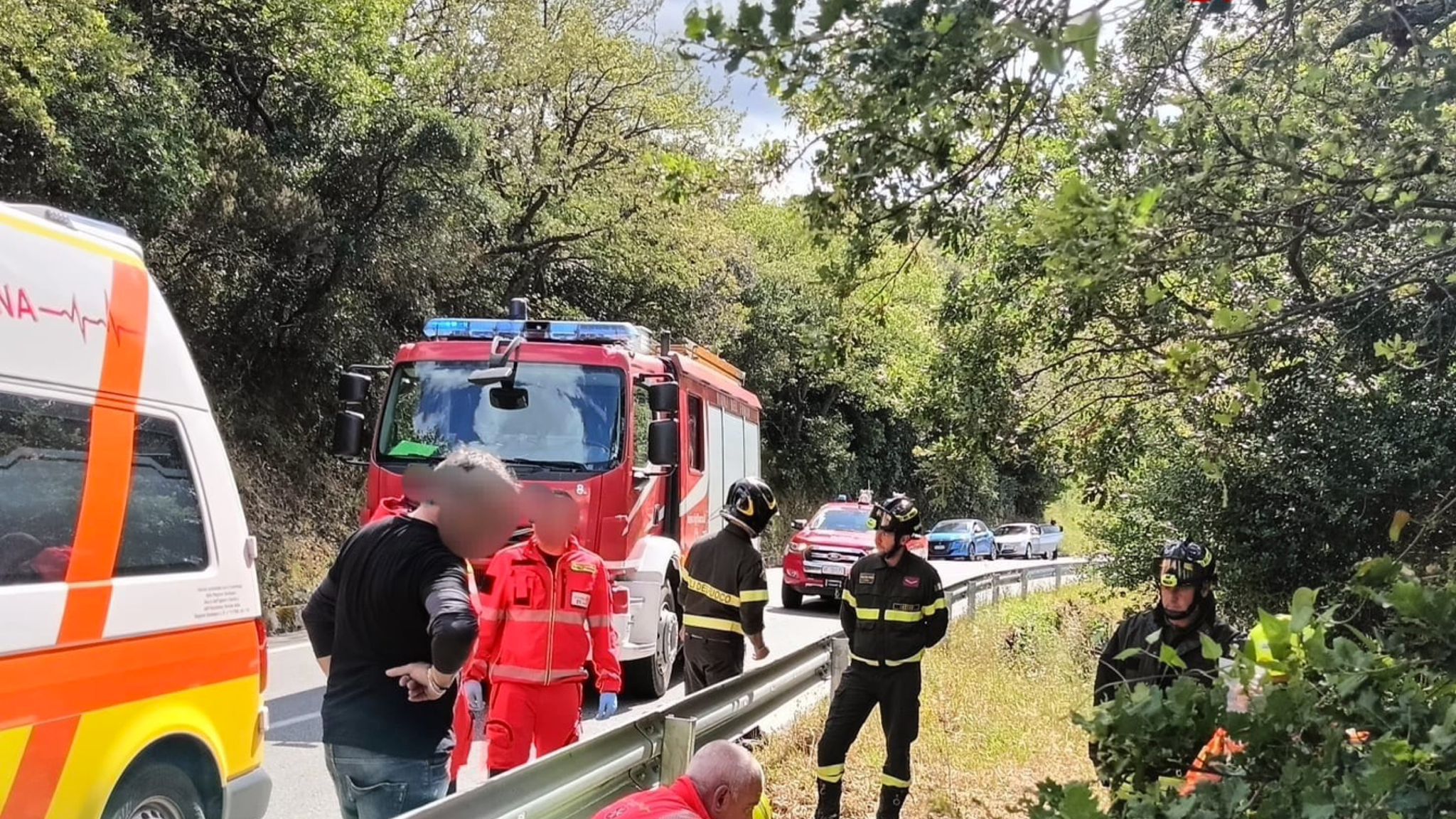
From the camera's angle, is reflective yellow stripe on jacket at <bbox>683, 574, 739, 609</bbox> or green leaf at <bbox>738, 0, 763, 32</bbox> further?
reflective yellow stripe on jacket at <bbox>683, 574, 739, 609</bbox>

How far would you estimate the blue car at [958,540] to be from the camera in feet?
116

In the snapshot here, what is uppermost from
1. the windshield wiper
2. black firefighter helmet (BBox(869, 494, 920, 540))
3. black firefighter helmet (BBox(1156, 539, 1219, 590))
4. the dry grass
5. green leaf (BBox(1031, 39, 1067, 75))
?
green leaf (BBox(1031, 39, 1067, 75))

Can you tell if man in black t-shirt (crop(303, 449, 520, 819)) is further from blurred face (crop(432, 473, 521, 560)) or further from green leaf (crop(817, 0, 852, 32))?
green leaf (crop(817, 0, 852, 32))

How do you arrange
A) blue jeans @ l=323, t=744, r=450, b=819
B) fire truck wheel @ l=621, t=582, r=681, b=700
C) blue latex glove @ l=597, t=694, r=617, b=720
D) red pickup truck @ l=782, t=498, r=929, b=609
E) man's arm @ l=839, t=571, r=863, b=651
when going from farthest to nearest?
red pickup truck @ l=782, t=498, r=929, b=609 < fire truck wheel @ l=621, t=582, r=681, b=700 < man's arm @ l=839, t=571, r=863, b=651 < blue latex glove @ l=597, t=694, r=617, b=720 < blue jeans @ l=323, t=744, r=450, b=819

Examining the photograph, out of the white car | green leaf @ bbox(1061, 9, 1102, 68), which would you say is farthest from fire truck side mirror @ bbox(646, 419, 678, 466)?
the white car

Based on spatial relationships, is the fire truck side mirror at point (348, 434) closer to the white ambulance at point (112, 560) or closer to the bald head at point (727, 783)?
the white ambulance at point (112, 560)

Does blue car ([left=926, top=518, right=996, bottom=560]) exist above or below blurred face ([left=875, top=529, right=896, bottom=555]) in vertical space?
below

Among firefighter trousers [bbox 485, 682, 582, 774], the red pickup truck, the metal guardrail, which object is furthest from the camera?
the red pickup truck

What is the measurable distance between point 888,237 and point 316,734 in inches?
242

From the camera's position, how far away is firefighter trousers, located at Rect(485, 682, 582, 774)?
4922 mm

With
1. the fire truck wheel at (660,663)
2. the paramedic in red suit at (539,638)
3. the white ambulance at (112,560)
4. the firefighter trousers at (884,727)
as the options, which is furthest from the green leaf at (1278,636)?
the fire truck wheel at (660,663)

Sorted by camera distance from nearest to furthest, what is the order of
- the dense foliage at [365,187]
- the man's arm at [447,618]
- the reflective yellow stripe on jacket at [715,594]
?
the man's arm at [447,618] → the reflective yellow stripe on jacket at [715,594] → the dense foliage at [365,187]

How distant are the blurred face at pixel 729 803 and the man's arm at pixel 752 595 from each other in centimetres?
345

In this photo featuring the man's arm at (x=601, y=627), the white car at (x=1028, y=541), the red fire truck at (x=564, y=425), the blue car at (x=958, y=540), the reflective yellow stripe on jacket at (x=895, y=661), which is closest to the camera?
the man's arm at (x=601, y=627)
